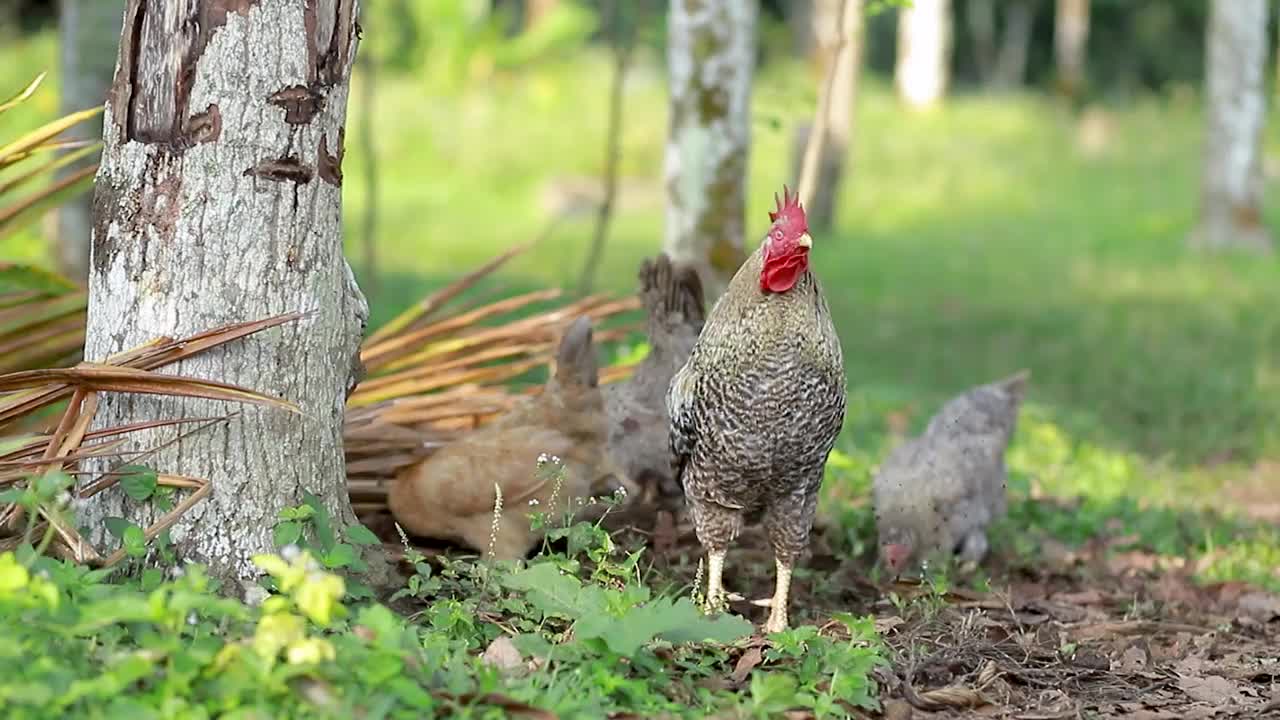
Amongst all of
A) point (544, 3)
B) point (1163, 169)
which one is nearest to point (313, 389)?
point (1163, 169)

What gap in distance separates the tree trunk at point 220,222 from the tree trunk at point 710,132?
327cm

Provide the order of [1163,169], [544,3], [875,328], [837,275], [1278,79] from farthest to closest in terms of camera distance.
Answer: [1278,79] < [544,3] < [1163,169] < [837,275] < [875,328]

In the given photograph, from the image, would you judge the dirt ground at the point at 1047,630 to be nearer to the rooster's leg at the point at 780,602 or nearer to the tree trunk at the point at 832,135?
the rooster's leg at the point at 780,602

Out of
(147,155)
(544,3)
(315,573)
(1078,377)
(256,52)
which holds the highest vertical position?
(544,3)

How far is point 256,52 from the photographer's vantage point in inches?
144

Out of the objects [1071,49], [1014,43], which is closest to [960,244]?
[1071,49]

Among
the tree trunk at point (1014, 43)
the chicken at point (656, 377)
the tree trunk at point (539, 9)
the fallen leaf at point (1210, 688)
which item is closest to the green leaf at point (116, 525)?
the chicken at point (656, 377)

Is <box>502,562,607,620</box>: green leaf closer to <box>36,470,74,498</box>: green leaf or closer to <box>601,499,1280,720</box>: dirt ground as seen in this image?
<box>601,499,1280,720</box>: dirt ground

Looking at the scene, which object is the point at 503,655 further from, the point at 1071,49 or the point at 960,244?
the point at 1071,49

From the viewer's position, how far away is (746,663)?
138 inches

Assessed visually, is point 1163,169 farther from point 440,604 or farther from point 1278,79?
point 440,604

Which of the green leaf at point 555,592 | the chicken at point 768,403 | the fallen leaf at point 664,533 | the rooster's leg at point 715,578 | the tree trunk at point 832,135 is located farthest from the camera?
the tree trunk at point 832,135

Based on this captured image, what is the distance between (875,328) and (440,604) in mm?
7983

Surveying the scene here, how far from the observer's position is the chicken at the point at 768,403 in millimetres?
4113
